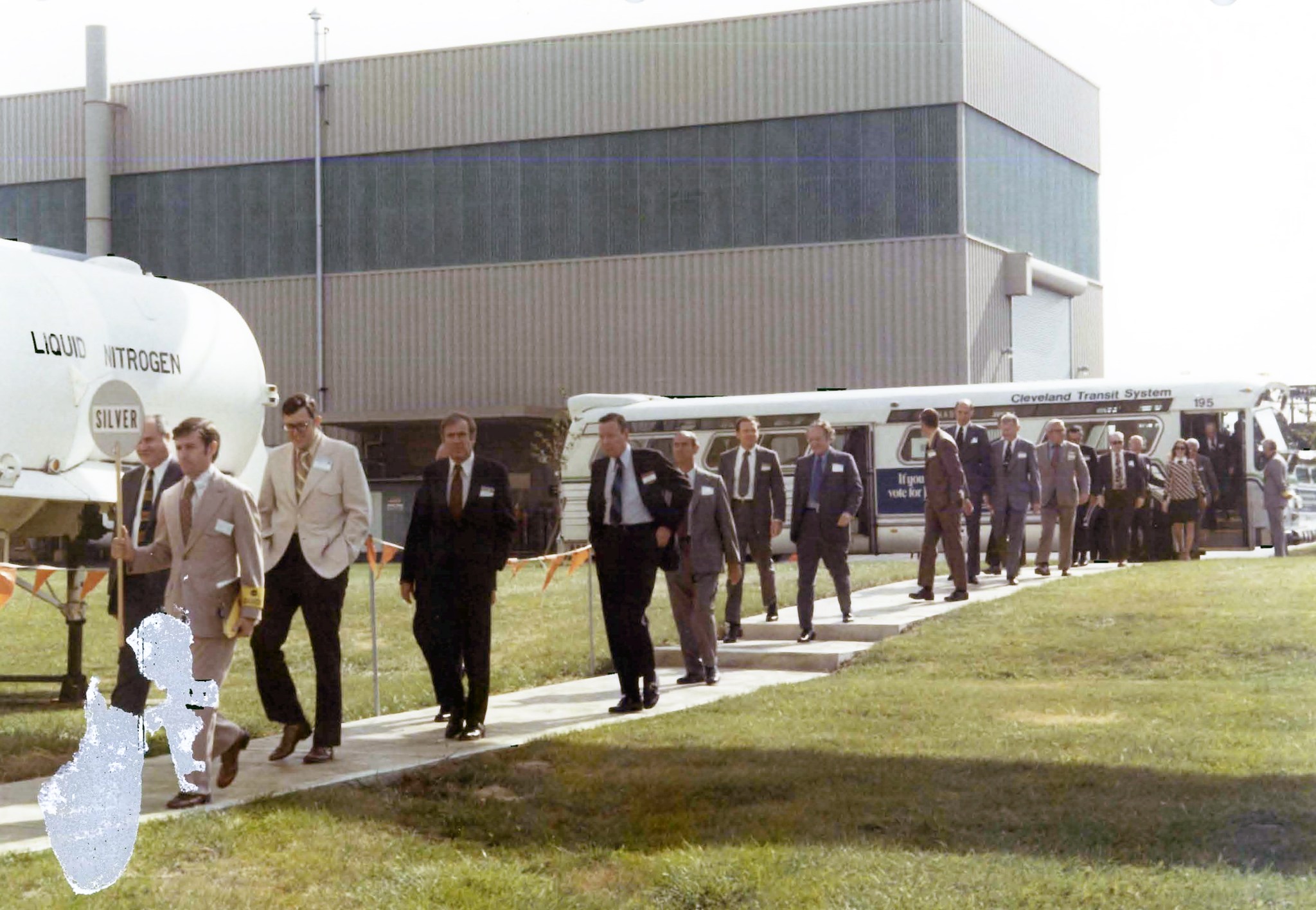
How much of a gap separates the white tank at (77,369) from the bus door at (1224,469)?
15964 millimetres

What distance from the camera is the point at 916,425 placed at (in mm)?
29172

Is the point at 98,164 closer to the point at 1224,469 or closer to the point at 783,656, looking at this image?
the point at 1224,469

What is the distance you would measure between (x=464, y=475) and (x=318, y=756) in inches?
75.5

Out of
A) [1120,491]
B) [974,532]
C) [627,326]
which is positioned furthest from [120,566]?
[627,326]

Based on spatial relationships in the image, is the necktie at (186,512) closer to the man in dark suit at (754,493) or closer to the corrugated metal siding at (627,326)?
the man in dark suit at (754,493)

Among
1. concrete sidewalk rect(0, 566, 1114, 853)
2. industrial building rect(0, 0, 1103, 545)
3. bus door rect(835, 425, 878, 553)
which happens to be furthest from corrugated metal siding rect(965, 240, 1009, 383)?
concrete sidewalk rect(0, 566, 1114, 853)

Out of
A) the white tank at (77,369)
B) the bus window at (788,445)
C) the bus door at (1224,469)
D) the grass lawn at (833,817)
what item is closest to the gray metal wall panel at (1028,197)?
the bus window at (788,445)

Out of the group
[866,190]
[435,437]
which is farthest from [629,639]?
[435,437]

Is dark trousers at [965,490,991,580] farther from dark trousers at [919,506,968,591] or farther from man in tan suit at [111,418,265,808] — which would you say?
man in tan suit at [111,418,265,808]

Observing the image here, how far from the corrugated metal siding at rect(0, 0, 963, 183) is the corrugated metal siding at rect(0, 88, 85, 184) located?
591 centimetres

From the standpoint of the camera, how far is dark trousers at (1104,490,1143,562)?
22.3m

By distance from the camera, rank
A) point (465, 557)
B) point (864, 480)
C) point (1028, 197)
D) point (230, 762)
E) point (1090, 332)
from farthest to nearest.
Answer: point (1090, 332) < point (1028, 197) < point (864, 480) < point (465, 557) < point (230, 762)

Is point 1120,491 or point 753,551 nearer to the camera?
point 753,551

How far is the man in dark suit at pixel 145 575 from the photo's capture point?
8922 mm
